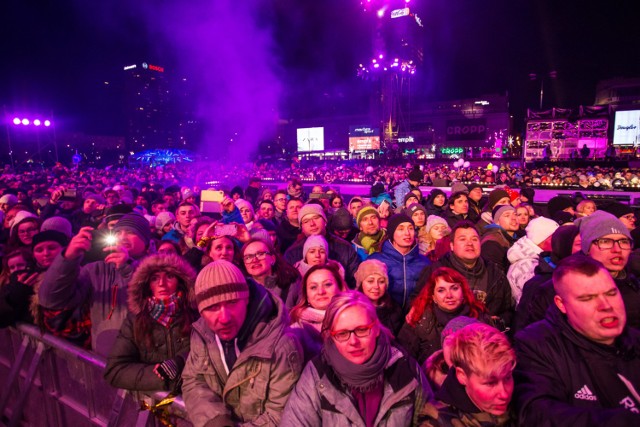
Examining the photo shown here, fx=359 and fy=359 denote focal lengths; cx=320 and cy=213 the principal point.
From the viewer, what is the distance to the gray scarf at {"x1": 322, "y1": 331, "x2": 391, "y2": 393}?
185 cm

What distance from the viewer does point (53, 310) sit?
10.3 feet

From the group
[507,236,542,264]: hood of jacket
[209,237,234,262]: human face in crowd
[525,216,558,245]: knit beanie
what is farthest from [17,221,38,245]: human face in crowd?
[525,216,558,245]: knit beanie

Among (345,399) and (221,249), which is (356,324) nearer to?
(345,399)

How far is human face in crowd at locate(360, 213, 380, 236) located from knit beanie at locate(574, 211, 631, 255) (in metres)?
2.52

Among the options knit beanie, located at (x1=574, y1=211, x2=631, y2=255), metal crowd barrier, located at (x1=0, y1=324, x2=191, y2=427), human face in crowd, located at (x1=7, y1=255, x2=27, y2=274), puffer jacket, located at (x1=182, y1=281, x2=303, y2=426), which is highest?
knit beanie, located at (x1=574, y1=211, x2=631, y2=255)

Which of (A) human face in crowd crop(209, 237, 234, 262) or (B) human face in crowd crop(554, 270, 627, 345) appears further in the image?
(A) human face in crowd crop(209, 237, 234, 262)

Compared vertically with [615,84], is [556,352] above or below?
below

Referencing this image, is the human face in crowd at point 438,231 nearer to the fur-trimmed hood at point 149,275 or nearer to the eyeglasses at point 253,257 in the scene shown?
the eyeglasses at point 253,257

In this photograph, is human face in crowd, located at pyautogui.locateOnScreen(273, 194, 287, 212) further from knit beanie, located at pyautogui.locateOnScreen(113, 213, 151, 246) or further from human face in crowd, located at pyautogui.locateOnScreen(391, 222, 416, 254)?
human face in crowd, located at pyautogui.locateOnScreen(391, 222, 416, 254)

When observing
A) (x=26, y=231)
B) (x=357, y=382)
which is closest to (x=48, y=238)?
(x=26, y=231)

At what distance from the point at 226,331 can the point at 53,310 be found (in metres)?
2.02

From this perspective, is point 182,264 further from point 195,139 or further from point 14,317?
point 195,139

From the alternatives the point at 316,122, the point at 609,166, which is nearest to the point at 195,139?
the point at 316,122

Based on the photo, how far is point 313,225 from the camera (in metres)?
4.91
